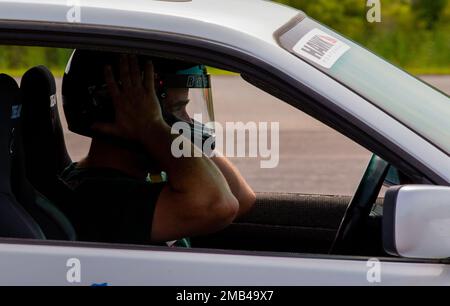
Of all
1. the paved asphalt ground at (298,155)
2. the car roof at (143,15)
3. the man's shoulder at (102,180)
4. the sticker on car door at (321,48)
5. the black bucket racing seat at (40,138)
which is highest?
the car roof at (143,15)

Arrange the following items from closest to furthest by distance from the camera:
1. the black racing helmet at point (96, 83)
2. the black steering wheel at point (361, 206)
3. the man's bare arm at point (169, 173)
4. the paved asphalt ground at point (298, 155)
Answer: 1. the man's bare arm at point (169, 173)
2. the black racing helmet at point (96, 83)
3. the black steering wheel at point (361, 206)
4. the paved asphalt ground at point (298, 155)

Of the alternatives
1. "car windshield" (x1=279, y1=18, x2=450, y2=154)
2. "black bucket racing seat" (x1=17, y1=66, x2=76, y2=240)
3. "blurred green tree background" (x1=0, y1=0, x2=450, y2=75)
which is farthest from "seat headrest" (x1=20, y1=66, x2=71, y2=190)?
"blurred green tree background" (x1=0, y1=0, x2=450, y2=75)

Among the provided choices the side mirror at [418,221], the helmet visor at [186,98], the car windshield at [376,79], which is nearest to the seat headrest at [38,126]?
the helmet visor at [186,98]

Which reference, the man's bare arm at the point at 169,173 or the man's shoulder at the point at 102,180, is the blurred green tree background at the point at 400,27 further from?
the man's bare arm at the point at 169,173

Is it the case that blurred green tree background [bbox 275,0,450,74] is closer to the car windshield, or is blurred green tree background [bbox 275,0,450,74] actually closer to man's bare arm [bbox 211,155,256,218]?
man's bare arm [bbox 211,155,256,218]

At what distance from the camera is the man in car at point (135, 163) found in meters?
2.74

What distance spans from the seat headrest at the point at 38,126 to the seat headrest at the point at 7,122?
23cm

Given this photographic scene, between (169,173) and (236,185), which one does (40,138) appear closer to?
(169,173)

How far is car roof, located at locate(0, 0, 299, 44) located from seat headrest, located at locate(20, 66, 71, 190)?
47cm

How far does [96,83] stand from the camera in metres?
2.91

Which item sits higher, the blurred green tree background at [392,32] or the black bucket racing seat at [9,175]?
the blurred green tree background at [392,32]

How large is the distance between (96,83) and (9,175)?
390mm

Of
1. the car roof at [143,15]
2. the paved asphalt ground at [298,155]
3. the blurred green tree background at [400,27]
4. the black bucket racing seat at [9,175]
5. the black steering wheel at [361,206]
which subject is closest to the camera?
the car roof at [143,15]
